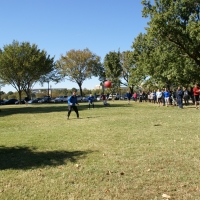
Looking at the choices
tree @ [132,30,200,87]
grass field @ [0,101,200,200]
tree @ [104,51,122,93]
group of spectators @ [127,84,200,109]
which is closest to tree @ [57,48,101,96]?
tree @ [104,51,122,93]

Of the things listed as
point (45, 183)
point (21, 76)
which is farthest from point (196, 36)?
point (21, 76)

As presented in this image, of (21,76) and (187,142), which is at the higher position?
(21,76)

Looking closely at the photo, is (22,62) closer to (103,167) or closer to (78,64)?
(78,64)

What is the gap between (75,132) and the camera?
10891mm

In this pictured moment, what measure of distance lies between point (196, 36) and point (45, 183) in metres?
21.1

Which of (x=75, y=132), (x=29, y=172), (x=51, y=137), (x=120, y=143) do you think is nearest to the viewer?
(x=29, y=172)

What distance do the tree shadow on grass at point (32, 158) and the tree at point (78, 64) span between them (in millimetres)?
55329

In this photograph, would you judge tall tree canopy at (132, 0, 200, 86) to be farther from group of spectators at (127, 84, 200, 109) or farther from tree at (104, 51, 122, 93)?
tree at (104, 51, 122, 93)

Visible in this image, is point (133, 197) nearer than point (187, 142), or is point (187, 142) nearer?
point (133, 197)

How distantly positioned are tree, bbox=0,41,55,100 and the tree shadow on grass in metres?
38.7

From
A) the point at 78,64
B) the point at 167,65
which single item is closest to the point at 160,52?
the point at 167,65

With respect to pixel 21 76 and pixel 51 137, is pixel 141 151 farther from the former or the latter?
pixel 21 76

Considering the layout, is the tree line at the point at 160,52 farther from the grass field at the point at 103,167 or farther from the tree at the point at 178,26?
the grass field at the point at 103,167

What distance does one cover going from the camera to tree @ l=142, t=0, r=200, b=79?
2322cm
